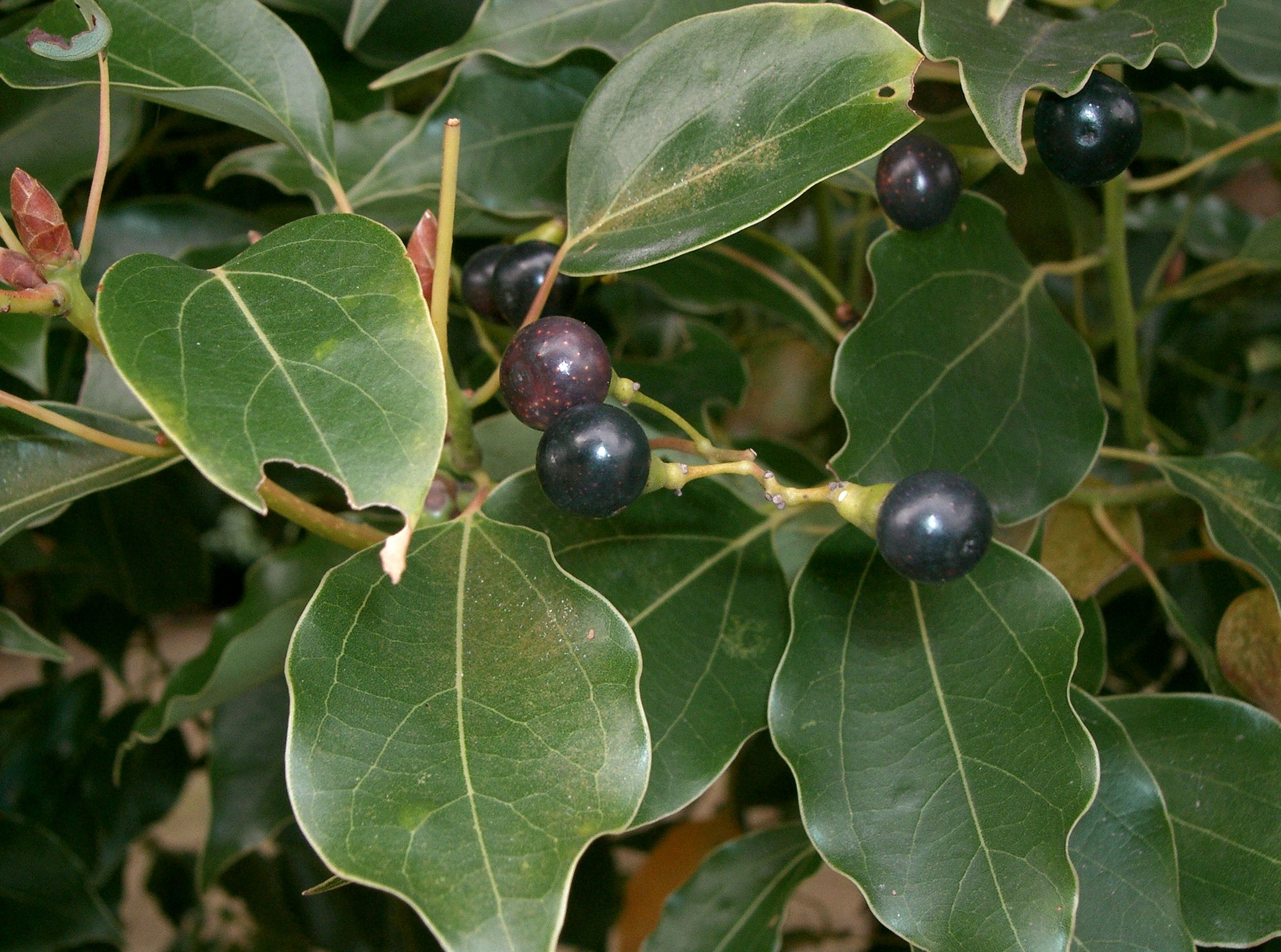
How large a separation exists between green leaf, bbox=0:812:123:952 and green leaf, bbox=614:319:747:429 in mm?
663

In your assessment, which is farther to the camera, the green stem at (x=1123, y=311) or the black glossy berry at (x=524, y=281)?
the green stem at (x=1123, y=311)

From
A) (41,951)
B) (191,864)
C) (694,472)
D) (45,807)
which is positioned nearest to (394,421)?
(694,472)

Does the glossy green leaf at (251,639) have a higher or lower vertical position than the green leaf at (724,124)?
lower

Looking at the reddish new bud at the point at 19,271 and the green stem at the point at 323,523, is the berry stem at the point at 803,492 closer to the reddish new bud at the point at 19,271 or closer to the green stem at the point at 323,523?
the green stem at the point at 323,523

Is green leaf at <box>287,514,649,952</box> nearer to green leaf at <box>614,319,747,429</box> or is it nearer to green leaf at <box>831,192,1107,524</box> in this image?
green leaf at <box>831,192,1107,524</box>

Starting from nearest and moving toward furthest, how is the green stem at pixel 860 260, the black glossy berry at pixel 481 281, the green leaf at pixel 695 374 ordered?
the black glossy berry at pixel 481 281 < the green leaf at pixel 695 374 < the green stem at pixel 860 260

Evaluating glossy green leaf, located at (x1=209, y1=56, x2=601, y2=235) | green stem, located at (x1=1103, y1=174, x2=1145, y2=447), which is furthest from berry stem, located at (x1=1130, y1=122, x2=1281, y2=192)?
glossy green leaf, located at (x1=209, y1=56, x2=601, y2=235)

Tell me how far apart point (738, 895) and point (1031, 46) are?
534mm

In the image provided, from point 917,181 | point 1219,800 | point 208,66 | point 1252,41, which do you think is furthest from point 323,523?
point 1252,41

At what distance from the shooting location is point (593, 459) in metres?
0.40

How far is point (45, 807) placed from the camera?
1.11 m

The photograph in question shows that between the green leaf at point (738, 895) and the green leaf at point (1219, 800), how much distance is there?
222 millimetres

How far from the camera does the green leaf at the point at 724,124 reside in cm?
43

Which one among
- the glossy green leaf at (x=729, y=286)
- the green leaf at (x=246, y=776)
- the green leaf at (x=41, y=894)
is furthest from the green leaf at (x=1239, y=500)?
the green leaf at (x=41, y=894)
